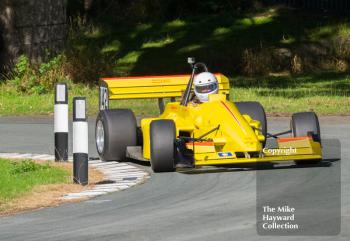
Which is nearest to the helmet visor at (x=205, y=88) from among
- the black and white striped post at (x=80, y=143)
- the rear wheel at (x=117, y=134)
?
the rear wheel at (x=117, y=134)

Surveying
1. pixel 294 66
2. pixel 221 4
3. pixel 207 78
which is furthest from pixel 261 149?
pixel 221 4

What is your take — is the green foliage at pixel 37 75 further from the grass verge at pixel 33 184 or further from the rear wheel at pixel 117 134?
the grass verge at pixel 33 184

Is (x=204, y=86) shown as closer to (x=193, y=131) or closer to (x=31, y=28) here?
(x=193, y=131)

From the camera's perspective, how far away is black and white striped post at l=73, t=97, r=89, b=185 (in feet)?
49.7

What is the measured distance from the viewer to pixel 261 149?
51.6 feet

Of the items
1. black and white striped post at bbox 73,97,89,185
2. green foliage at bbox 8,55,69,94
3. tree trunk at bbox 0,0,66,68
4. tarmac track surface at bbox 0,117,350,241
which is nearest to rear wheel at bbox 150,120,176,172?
tarmac track surface at bbox 0,117,350,241

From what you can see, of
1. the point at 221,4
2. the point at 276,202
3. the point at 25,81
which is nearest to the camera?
the point at 276,202

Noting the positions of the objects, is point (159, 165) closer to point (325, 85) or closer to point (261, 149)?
point (261, 149)

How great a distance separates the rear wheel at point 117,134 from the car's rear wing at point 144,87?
95cm

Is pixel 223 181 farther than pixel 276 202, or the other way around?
pixel 223 181

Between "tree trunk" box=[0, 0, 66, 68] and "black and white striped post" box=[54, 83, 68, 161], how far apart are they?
12386mm

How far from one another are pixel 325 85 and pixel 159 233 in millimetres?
18813

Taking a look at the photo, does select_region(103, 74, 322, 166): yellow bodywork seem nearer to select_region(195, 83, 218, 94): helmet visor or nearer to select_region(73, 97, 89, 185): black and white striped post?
select_region(195, 83, 218, 94): helmet visor

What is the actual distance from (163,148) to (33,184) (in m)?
1.76
